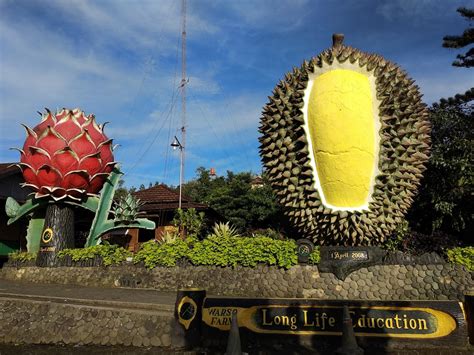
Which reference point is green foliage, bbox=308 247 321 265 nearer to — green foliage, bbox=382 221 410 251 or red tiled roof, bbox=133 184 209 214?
green foliage, bbox=382 221 410 251

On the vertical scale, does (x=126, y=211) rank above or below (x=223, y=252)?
above

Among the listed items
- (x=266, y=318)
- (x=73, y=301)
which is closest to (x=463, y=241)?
(x=266, y=318)

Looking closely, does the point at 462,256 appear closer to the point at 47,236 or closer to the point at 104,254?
the point at 104,254

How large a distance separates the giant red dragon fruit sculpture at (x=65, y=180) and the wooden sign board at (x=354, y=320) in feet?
30.4

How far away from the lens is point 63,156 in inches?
526

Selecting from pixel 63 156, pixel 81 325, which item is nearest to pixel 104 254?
pixel 63 156

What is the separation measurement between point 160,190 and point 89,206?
9186 mm

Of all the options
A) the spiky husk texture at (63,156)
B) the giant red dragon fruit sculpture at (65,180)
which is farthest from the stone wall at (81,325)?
the spiky husk texture at (63,156)

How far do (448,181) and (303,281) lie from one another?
5.91m

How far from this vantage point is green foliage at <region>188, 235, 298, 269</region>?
10200 mm

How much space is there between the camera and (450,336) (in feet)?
17.5

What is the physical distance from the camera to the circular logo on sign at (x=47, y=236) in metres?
13.3

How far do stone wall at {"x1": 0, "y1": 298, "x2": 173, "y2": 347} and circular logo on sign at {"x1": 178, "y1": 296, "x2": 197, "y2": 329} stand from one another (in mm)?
554

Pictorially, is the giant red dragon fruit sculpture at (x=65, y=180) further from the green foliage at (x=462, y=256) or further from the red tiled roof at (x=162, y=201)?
the green foliage at (x=462, y=256)
